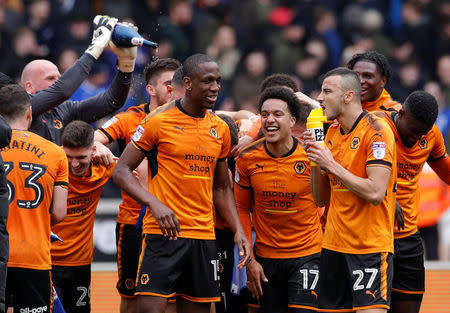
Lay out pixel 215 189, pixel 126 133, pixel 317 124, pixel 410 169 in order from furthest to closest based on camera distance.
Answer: pixel 126 133, pixel 410 169, pixel 215 189, pixel 317 124

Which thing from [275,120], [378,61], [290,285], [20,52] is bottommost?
[290,285]

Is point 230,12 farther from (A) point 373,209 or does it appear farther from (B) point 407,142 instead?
(A) point 373,209

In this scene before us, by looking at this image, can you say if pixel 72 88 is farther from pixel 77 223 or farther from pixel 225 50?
pixel 225 50

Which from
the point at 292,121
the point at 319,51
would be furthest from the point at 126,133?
the point at 319,51

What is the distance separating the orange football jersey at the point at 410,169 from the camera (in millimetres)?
7176

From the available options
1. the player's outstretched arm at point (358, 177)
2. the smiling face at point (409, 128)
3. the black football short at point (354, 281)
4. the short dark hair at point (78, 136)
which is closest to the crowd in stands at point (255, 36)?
the short dark hair at point (78, 136)

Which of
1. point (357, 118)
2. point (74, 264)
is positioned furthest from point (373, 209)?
point (74, 264)

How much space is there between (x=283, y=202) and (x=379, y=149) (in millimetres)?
1325

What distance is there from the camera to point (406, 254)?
287 inches

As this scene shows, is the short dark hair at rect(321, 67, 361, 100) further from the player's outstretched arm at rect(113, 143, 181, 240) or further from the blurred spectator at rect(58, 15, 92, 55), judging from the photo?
the blurred spectator at rect(58, 15, 92, 55)

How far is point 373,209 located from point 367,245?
0.29 m

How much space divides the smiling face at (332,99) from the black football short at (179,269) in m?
1.49

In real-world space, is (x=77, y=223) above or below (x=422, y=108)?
below

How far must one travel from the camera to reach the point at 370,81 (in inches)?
295
